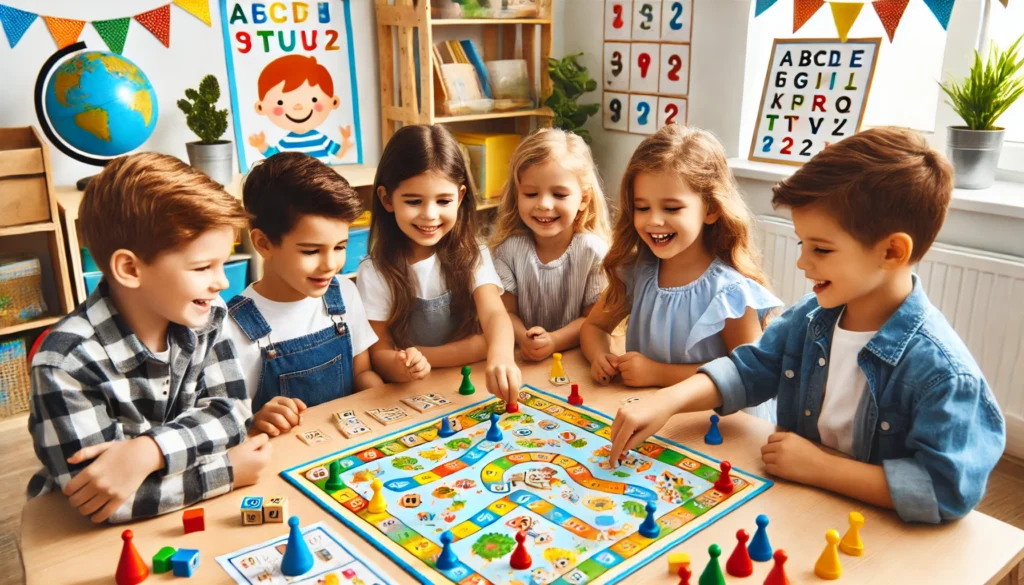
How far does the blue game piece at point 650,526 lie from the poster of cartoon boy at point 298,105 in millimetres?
2772

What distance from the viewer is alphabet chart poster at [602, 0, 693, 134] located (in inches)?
135

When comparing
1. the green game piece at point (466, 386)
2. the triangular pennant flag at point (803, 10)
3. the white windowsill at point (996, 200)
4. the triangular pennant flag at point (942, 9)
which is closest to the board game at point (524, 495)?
the green game piece at point (466, 386)

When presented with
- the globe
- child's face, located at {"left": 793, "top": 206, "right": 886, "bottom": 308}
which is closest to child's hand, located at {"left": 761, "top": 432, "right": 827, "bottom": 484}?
child's face, located at {"left": 793, "top": 206, "right": 886, "bottom": 308}

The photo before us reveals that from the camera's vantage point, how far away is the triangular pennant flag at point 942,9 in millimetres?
2670

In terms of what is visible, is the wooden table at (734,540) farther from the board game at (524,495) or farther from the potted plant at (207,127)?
the potted plant at (207,127)

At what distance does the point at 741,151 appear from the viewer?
340 cm

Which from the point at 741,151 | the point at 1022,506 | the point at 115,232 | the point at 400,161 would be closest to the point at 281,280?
the point at 400,161

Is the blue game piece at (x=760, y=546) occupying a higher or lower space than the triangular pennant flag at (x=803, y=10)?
lower

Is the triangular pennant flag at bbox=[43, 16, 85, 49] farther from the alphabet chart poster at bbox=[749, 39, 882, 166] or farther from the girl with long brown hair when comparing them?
the alphabet chart poster at bbox=[749, 39, 882, 166]

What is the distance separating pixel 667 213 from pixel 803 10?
197 centimetres

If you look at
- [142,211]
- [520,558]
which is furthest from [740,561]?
[142,211]

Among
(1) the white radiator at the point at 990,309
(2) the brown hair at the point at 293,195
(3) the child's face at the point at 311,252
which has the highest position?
(2) the brown hair at the point at 293,195

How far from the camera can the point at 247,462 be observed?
1.13m

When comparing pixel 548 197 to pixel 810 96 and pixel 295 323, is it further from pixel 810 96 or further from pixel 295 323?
pixel 810 96
